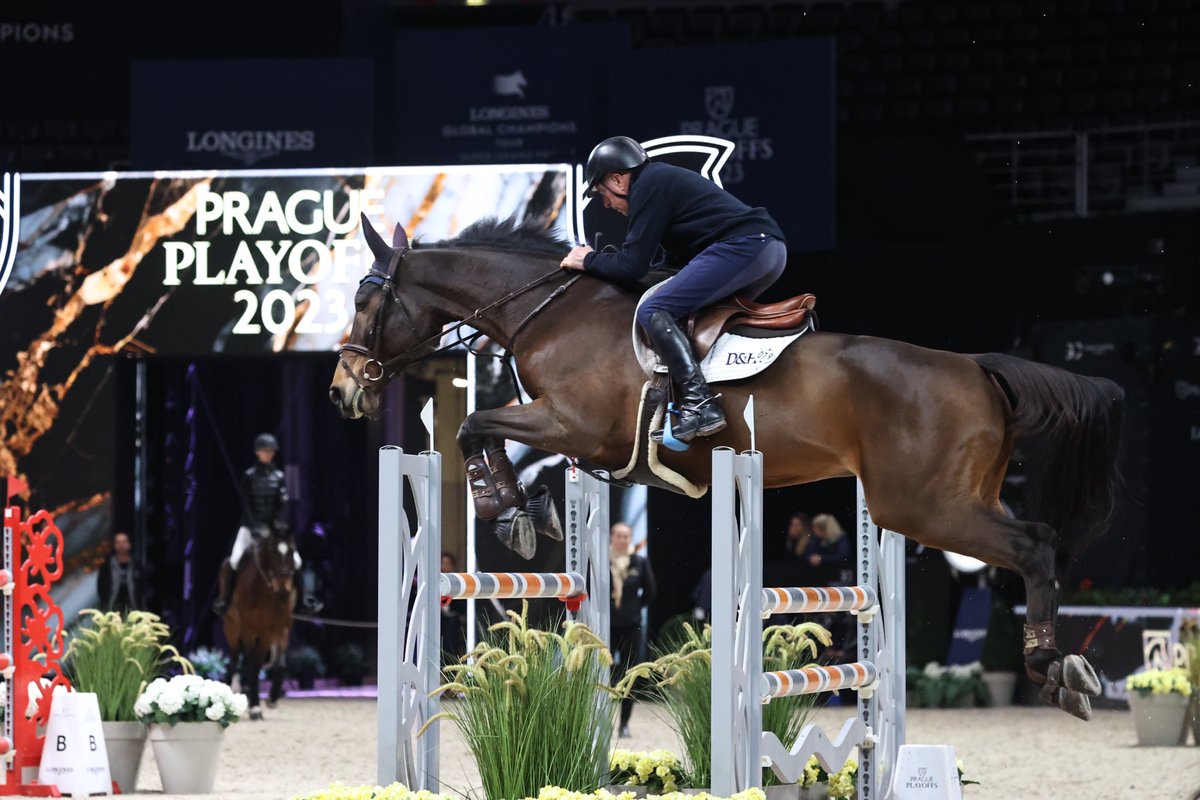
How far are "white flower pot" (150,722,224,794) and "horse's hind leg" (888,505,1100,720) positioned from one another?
4303mm

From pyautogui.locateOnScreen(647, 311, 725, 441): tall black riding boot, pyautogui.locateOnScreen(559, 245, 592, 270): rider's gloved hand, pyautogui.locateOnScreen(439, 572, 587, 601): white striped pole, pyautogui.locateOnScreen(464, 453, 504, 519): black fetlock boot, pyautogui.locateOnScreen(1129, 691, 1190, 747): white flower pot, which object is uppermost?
pyautogui.locateOnScreen(559, 245, 592, 270): rider's gloved hand

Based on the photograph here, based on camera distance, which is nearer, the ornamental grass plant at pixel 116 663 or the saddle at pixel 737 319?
the saddle at pixel 737 319

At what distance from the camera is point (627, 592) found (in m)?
11.2

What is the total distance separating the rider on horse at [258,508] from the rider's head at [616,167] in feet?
22.9

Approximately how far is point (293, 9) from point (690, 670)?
36.9 feet

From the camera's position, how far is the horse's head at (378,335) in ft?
17.7

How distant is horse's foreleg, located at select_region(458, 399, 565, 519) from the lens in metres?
5.02

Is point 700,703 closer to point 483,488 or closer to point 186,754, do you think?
point 483,488

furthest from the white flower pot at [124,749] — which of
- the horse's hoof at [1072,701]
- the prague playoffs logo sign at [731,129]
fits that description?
the prague playoffs logo sign at [731,129]

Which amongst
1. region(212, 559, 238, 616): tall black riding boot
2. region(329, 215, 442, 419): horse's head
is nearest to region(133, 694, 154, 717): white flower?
region(329, 215, 442, 419): horse's head

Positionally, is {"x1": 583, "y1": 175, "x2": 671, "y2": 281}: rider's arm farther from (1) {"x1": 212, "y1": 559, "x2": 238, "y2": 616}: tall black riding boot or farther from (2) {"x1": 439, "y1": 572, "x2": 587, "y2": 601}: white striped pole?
(1) {"x1": 212, "y1": 559, "x2": 238, "y2": 616}: tall black riding boot

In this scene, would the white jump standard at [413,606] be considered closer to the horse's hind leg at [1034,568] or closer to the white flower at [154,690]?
the horse's hind leg at [1034,568]

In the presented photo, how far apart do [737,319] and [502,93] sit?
952 centimetres

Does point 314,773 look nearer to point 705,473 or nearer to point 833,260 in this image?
point 705,473
